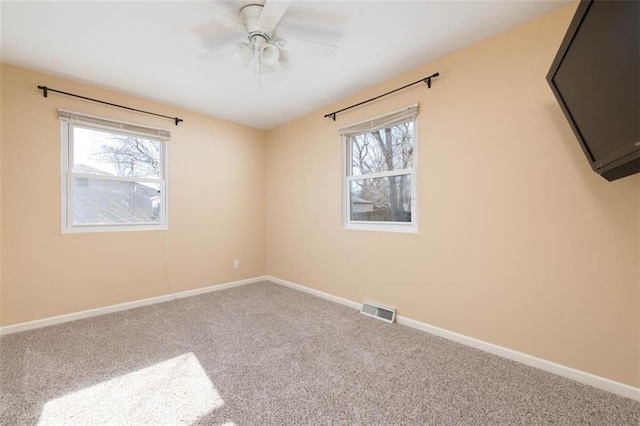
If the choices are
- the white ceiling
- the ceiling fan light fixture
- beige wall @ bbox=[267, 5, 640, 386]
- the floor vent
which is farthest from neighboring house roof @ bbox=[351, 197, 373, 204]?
the ceiling fan light fixture

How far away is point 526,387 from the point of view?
1.70 m

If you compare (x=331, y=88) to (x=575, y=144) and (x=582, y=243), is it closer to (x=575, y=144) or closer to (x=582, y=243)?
(x=575, y=144)

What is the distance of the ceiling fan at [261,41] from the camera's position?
168 cm

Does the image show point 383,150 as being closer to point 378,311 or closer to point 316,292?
point 378,311

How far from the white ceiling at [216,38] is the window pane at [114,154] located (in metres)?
0.50

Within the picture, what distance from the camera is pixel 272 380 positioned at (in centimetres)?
178

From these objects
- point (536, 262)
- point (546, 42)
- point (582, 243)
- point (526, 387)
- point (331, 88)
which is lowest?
point (526, 387)

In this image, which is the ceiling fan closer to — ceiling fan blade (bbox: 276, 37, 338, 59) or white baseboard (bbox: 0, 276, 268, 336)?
ceiling fan blade (bbox: 276, 37, 338, 59)

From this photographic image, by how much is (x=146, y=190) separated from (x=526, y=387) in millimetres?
3960

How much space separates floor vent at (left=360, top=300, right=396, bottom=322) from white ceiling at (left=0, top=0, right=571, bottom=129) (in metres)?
2.34

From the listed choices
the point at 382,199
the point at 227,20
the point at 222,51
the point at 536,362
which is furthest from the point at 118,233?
the point at 536,362

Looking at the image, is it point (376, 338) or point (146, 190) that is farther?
point (146, 190)

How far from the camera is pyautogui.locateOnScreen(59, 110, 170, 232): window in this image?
2.78 metres

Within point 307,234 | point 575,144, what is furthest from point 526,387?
point 307,234
